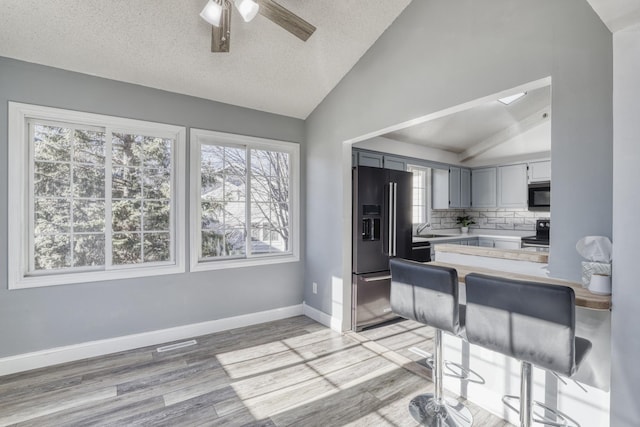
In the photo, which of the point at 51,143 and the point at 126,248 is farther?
the point at 126,248

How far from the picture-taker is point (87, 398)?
2.19 metres

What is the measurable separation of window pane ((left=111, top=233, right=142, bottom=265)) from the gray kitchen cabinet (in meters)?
3.26

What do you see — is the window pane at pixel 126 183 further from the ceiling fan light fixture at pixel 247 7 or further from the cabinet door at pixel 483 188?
the cabinet door at pixel 483 188

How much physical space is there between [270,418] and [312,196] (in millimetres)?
2467

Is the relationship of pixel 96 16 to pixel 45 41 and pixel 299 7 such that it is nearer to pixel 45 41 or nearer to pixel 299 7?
pixel 45 41

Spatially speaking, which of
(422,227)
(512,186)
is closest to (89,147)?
(422,227)

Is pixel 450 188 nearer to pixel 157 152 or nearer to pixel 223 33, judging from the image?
pixel 223 33

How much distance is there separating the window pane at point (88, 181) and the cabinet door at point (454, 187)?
5.00m

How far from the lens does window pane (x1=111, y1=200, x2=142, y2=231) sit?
293 cm

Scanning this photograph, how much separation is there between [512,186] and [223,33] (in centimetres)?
499

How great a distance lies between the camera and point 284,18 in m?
2.03

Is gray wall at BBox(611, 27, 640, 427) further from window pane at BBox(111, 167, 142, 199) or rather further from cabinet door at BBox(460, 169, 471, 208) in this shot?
cabinet door at BBox(460, 169, 471, 208)

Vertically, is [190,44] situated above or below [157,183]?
above

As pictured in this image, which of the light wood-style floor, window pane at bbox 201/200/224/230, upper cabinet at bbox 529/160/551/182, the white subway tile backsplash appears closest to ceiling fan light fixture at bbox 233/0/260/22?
window pane at bbox 201/200/224/230
